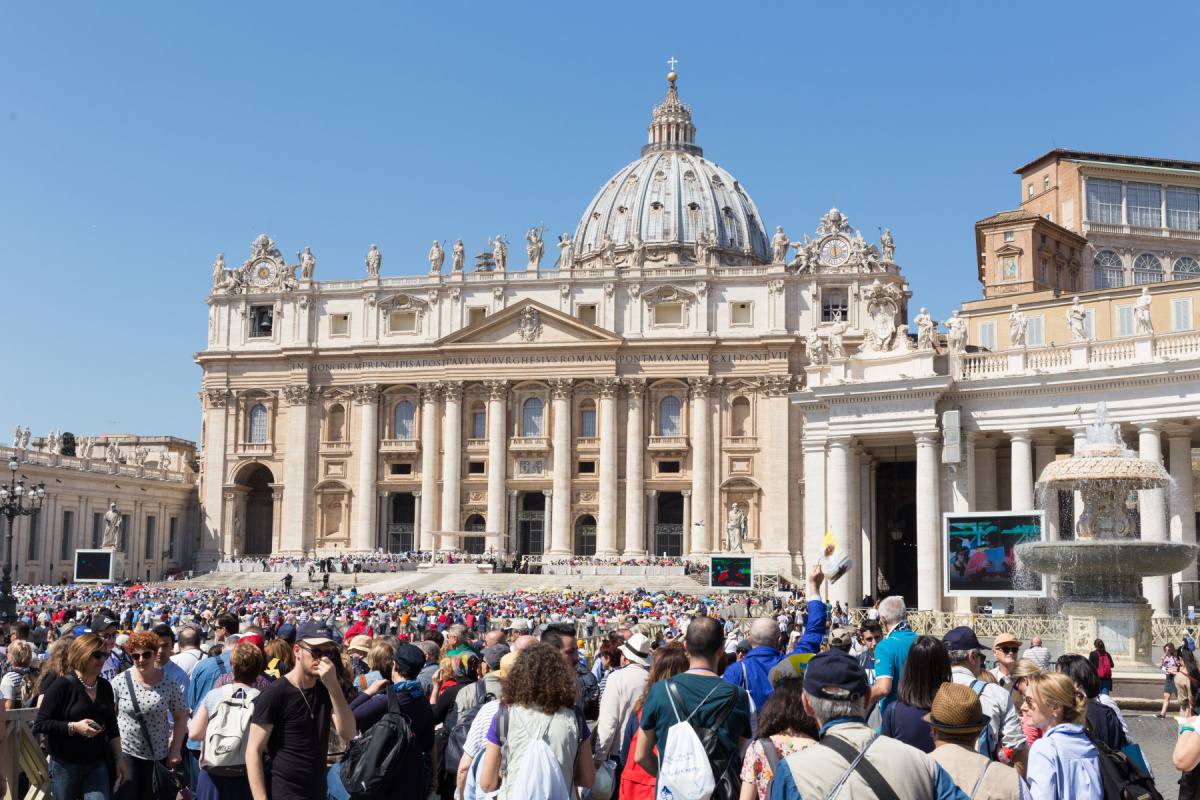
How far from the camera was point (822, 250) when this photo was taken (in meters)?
66.0

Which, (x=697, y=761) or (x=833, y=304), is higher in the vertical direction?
(x=833, y=304)

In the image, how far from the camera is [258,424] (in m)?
71.4

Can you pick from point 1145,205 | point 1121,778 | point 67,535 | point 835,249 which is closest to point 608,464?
point 835,249

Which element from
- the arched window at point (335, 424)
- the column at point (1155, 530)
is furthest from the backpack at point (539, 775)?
the arched window at point (335, 424)

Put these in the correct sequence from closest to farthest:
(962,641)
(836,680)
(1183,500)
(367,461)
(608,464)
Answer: (836,680) < (962,641) < (1183,500) < (608,464) < (367,461)

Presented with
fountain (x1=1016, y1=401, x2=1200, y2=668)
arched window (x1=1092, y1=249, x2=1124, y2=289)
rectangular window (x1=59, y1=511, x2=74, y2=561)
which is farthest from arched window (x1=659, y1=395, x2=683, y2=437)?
fountain (x1=1016, y1=401, x2=1200, y2=668)

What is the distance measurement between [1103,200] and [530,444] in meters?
30.9

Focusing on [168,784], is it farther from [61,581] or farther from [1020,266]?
[61,581]

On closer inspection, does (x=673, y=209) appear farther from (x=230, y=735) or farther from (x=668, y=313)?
(x=230, y=735)

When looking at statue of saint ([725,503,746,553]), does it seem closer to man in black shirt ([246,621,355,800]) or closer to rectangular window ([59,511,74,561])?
rectangular window ([59,511,74,561])

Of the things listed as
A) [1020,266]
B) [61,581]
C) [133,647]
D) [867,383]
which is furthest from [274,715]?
[61,581]

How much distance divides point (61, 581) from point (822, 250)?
4148 centimetres

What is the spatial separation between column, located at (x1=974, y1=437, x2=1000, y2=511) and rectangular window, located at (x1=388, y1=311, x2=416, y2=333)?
4062 centimetres

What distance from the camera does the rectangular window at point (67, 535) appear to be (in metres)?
62.0
